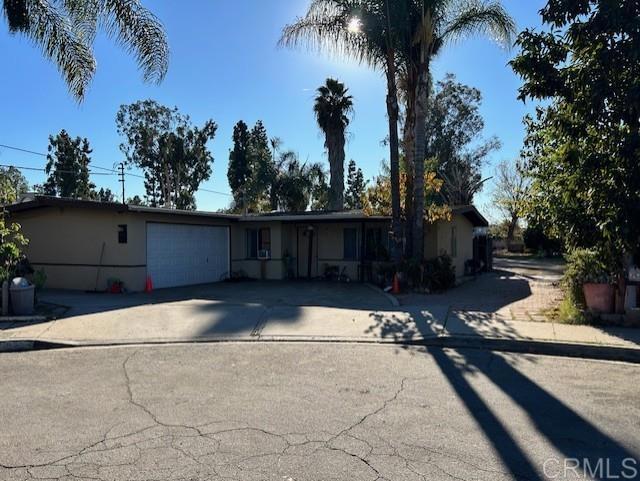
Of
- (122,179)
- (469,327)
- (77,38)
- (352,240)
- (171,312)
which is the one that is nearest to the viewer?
(469,327)

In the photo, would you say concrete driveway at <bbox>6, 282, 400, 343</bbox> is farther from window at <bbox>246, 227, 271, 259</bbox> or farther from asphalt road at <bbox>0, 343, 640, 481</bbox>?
window at <bbox>246, 227, 271, 259</bbox>

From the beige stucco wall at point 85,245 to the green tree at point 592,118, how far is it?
11.4 metres

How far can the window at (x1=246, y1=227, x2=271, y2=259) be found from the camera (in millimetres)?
19078

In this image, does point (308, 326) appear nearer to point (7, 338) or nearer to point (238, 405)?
point (238, 405)

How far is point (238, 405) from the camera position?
5062 mm

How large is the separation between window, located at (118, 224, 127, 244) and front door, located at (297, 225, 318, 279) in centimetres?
667

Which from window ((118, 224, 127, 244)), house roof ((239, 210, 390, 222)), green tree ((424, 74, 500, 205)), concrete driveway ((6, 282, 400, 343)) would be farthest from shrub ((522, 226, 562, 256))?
window ((118, 224, 127, 244))

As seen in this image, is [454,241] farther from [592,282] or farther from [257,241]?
[592,282]

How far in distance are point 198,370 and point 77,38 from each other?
37.4 feet

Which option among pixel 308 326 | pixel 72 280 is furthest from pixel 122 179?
pixel 308 326

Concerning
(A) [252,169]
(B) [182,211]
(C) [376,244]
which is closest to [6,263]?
(B) [182,211]

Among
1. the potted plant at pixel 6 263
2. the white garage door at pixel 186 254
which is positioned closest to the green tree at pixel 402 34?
the white garage door at pixel 186 254

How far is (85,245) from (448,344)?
12.4 meters

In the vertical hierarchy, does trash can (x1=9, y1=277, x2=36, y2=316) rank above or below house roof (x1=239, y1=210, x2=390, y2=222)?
below
